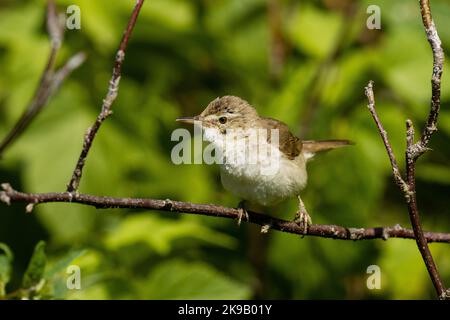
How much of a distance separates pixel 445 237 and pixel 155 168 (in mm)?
2811

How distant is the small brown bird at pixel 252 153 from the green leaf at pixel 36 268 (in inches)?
42.4

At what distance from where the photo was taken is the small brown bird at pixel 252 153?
3.50 metres

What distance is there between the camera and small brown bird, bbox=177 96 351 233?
3.50 metres

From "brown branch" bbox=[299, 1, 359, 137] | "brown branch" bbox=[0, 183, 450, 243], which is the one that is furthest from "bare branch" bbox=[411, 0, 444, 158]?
"brown branch" bbox=[299, 1, 359, 137]

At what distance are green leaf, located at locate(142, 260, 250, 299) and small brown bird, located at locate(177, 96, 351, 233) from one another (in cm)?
45

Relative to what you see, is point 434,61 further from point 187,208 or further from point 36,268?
point 36,268

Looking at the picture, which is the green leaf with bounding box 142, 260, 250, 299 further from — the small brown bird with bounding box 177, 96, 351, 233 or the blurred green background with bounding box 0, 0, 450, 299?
the small brown bird with bounding box 177, 96, 351, 233

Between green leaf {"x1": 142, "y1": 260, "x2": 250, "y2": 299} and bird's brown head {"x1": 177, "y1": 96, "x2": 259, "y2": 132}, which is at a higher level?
bird's brown head {"x1": 177, "y1": 96, "x2": 259, "y2": 132}

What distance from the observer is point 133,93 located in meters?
5.13

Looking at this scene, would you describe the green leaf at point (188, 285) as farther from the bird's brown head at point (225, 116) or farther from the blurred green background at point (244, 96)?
the bird's brown head at point (225, 116)

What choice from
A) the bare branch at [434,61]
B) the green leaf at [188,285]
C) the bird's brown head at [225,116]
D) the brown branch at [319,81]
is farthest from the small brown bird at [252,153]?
the bare branch at [434,61]

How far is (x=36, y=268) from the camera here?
282cm

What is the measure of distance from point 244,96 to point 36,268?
278 centimetres

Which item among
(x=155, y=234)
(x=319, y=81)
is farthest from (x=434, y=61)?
(x=319, y=81)
